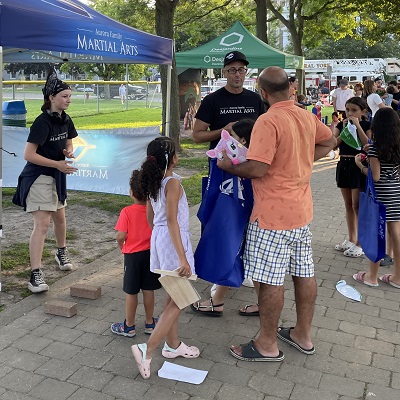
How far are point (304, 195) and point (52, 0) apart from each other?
10.3 ft

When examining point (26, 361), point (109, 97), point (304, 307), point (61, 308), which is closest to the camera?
point (26, 361)

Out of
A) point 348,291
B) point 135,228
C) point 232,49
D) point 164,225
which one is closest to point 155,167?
point 164,225

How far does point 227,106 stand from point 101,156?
153 inches

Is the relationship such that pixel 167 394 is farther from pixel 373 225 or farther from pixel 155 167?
pixel 373 225

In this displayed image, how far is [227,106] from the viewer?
4438mm

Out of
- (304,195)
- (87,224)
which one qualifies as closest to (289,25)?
(87,224)

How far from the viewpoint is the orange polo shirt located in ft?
10.4

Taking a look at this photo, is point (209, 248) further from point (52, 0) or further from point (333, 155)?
point (333, 155)

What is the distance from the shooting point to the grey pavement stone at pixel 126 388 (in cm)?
308

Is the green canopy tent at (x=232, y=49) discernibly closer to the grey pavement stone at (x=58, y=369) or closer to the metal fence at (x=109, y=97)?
the grey pavement stone at (x=58, y=369)

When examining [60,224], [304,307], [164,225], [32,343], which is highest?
[164,225]

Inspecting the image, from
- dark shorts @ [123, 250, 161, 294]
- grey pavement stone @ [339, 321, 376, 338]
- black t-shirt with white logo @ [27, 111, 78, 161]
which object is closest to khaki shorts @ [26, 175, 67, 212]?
black t-shirt with white logo @ [27, 111, 78, 161]

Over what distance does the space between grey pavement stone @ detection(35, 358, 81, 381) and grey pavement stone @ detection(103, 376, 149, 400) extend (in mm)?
300

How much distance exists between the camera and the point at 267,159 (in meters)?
3.14
